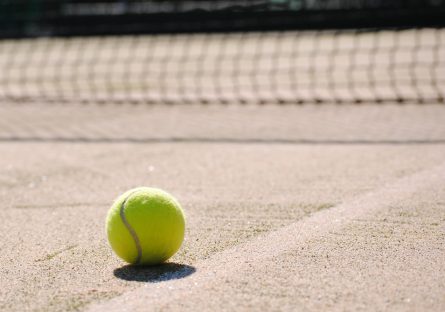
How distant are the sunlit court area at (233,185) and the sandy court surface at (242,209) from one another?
14 millimetres

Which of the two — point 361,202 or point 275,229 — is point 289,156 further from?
point 275,229

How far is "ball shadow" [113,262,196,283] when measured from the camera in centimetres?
334

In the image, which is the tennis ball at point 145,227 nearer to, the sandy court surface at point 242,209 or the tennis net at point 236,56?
the sandy court surface at point 242,209

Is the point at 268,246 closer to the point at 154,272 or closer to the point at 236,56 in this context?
the point at 154,272

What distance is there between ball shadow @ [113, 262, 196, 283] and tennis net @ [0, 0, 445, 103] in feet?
22.4

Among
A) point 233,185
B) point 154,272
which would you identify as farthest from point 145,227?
point 233,185

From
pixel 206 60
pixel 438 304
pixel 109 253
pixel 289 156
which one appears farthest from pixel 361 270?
pixel 206 60

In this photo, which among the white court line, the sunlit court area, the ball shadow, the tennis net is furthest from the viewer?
the tennis net

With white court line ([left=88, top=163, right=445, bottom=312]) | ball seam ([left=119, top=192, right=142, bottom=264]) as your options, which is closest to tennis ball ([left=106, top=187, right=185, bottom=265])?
ball seam ([left=119, top=192, right=142, bottom=264])

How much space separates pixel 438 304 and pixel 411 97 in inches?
298

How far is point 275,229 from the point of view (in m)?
4.19

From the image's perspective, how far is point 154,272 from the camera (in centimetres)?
344

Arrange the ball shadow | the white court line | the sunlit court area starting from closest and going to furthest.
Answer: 1. the white court line
2. the sunlit court area
3. the ball shadow

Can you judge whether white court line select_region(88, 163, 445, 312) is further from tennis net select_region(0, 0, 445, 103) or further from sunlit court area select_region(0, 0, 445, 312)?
tennis net select_region(0, 0, 445, 103)
